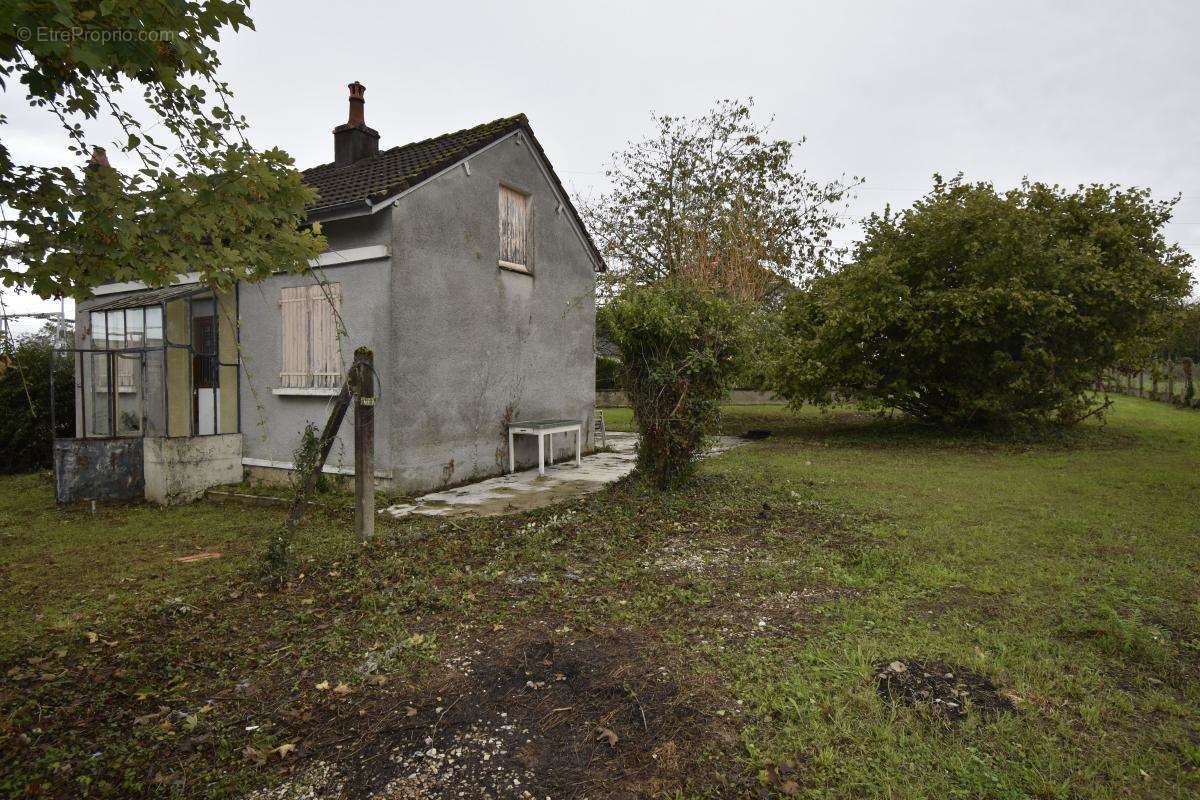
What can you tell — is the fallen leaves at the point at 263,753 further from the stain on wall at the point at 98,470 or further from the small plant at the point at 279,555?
the stain on wall at the point at 98,470

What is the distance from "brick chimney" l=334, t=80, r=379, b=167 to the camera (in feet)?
36.0

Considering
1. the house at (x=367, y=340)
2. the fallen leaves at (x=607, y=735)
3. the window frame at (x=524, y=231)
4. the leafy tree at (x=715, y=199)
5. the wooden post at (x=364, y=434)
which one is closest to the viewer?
the fallen leaves at (x=607, y=735)

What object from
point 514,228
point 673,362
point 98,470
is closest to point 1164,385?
point 673,362

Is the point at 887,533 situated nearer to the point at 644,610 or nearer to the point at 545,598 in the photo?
the point at 644,610

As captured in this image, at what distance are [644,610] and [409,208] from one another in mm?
6371

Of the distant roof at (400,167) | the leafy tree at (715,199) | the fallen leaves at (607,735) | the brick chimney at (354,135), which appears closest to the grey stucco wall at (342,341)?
the distant roof at (400,167)

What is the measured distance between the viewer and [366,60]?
1072cm

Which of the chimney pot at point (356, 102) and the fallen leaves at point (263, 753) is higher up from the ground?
the chimney pot at point (356, 102)

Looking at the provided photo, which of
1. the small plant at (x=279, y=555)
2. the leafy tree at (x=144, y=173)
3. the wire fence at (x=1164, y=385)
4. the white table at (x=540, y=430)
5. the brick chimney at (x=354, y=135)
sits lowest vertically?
the small plant at (x=279, y=555)

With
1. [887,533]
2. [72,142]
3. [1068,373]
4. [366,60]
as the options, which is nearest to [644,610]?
[887,533]

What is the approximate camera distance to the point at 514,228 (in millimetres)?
10273

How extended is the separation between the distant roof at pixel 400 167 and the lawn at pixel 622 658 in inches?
171

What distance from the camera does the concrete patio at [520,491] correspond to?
746 centimetres

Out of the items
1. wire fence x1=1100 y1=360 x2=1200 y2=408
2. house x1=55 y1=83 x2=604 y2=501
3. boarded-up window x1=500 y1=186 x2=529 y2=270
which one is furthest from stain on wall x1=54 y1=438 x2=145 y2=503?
wire fence x1=1100 y1=360 x2=1200 y2=408
